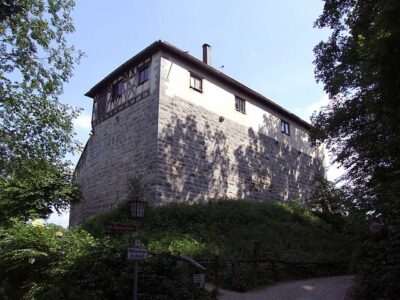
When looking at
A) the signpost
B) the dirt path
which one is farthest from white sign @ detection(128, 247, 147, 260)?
the dirt path

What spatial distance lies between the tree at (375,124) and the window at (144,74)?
25.7 ft

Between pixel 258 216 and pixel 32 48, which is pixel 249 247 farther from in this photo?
pixel 32 48

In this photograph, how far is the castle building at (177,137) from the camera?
57.8 ft

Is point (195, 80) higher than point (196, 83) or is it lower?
higher

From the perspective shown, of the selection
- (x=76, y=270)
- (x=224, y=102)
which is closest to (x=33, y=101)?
(x=76, y=270)

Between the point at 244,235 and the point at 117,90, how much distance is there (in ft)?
34.3

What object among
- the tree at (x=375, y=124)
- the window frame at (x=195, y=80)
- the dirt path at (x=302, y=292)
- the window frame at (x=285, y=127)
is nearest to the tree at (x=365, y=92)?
the tree at (x=375, y=124)

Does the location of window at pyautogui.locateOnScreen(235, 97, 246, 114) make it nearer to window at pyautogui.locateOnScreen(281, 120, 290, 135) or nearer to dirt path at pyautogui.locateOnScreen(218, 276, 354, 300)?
window at pyautogui.locateOnScreen(281, 120, 290, 135)

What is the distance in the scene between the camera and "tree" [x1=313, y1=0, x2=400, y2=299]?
7895 mm

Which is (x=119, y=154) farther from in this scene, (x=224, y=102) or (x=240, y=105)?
(x=240, y=105)

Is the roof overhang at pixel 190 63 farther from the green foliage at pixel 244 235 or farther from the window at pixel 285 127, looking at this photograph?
the green foliage at pixel 244 235

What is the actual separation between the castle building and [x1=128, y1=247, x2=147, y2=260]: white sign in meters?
9.03

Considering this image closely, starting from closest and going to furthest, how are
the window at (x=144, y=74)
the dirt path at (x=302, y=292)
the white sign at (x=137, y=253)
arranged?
the white sign at (x=137, y=253)
the dirt path at (x=302, y=292)
the window at (x=144, y=74)

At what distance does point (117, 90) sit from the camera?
68.2 feet
